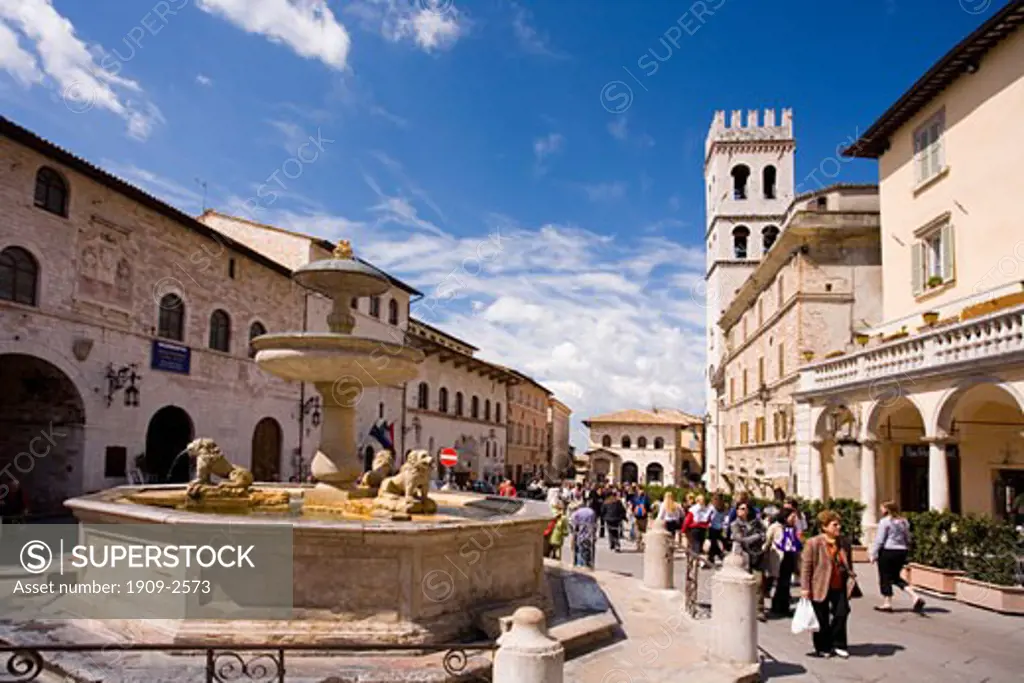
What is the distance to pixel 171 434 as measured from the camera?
23078 mm

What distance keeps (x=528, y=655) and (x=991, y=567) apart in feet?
34.6

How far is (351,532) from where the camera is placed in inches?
251

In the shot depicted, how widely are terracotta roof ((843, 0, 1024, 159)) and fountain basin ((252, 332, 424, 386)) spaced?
16493 mm

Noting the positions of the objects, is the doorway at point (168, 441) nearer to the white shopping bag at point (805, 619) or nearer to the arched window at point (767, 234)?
the white shopping bag at point (805, 619)

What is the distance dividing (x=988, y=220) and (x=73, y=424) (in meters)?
23.6

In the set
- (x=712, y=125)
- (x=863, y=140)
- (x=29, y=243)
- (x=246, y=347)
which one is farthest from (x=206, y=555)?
(x=712, y=125)

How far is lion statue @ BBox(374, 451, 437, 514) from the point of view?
27.4 feet

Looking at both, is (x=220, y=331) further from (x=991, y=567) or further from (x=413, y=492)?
(x=991, y=567)

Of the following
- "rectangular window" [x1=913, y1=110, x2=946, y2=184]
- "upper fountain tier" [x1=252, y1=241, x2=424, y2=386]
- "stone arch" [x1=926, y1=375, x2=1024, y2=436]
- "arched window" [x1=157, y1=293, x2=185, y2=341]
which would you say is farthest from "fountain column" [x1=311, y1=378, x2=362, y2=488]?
Result: "rectangular window" [x1=913, y1=110, x2=946, y2=184]

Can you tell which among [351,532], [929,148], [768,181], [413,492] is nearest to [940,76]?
[929,148]

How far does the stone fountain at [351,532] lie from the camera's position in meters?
6.39

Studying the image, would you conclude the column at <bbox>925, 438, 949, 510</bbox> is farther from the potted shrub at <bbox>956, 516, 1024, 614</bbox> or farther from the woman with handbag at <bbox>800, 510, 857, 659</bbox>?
the woman with handbag at <bbox>800, 510, 857, 659</bbox>

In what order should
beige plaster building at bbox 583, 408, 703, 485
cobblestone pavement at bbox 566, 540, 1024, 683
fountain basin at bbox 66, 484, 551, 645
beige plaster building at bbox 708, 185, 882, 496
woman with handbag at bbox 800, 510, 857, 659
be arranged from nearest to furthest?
fountain basin at bbox 66, 484, 551, 645 → cobblestone pavement at bbox 566, 540, 1024, 683 → woman with handbag at bbox 800, 510, 857, 659 → beige plaster building at bbox 708, 185, 882, 496 → beige plaster building at bbox 583, 408, 703, 485

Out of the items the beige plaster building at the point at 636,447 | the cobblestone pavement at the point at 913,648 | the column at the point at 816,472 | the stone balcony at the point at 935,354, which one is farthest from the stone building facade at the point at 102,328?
the beige plaster building at the point at 636,447
